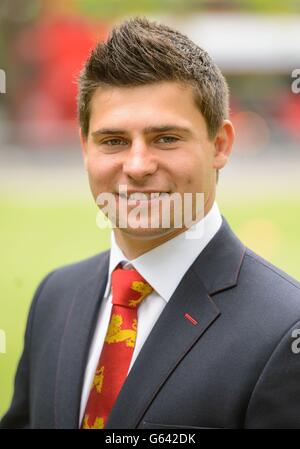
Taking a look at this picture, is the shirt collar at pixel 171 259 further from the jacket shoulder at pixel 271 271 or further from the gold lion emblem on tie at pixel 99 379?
the gold lion emblem on tie at pixel 99 379

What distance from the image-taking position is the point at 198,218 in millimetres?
2305

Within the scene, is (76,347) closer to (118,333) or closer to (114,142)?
(118,333)

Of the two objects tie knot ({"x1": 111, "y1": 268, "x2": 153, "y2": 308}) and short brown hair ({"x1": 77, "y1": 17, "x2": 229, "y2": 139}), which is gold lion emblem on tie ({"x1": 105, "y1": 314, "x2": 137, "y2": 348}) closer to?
tie knot ({"x1": 111, "y1": 268, "x2": 153, "y2": 308})

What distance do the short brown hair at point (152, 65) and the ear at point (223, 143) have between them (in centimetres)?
3

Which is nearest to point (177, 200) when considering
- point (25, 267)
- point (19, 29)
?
point (25, 267)

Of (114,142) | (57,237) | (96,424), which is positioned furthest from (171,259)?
(57,237)

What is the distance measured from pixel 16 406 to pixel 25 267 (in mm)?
8393

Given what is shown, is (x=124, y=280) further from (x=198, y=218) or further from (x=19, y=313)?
(x=19, y=313)

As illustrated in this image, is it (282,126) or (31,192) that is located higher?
(282,126)

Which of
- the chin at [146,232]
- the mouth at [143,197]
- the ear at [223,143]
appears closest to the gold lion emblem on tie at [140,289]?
the chin at [146,232]

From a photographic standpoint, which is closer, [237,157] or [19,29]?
[237,157]

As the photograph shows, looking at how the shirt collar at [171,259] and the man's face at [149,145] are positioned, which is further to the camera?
the shirt collar at [171,259]

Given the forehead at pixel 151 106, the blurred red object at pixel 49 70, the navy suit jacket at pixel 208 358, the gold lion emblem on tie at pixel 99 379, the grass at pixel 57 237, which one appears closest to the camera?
the navy suit jacket at pixel 208 358

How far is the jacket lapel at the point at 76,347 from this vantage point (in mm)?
2295
